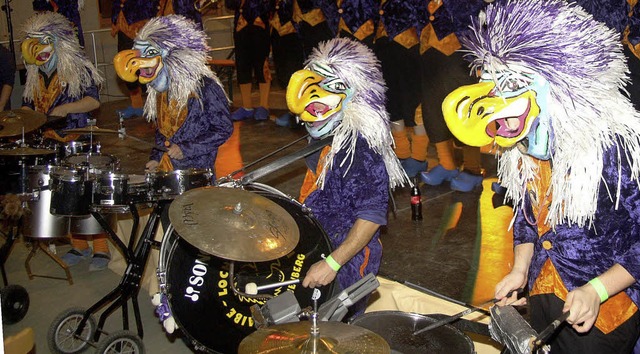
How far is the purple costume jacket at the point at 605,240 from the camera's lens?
2.38 meters

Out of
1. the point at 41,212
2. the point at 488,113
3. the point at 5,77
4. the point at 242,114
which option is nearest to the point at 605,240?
the point at 488,113

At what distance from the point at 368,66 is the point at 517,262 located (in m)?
1.14

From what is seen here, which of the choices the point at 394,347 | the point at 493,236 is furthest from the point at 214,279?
the point at 493,236

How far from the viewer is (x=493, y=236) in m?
5.17

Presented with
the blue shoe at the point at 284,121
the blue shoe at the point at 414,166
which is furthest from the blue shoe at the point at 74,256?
the blue shoe at the point at 284,121

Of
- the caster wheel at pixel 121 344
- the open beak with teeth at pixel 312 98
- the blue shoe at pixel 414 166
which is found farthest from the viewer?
the blue shoe at pixel 414 166

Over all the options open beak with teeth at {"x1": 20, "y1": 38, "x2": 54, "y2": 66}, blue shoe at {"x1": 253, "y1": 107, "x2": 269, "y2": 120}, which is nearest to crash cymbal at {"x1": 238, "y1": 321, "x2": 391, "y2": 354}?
open beak with teeth at {"x1": 20, "y1": 38, "x2": 54, "y2": 66}

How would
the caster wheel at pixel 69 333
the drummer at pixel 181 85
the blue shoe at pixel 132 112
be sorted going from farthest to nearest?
the blue shoe at pixel 132 112 → the drummer at pixel 181 85 → the caster wheel at pixel 69 333

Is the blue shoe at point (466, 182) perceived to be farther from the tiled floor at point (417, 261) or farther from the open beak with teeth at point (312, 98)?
the open beak with teeth at point (312, 98)

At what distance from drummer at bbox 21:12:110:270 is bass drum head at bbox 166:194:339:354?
2.52 meters

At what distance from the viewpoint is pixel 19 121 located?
5.39 meters

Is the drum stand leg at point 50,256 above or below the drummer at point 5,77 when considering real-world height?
below

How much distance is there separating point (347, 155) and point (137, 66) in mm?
1853

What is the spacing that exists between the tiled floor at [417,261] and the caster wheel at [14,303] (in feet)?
0.16
